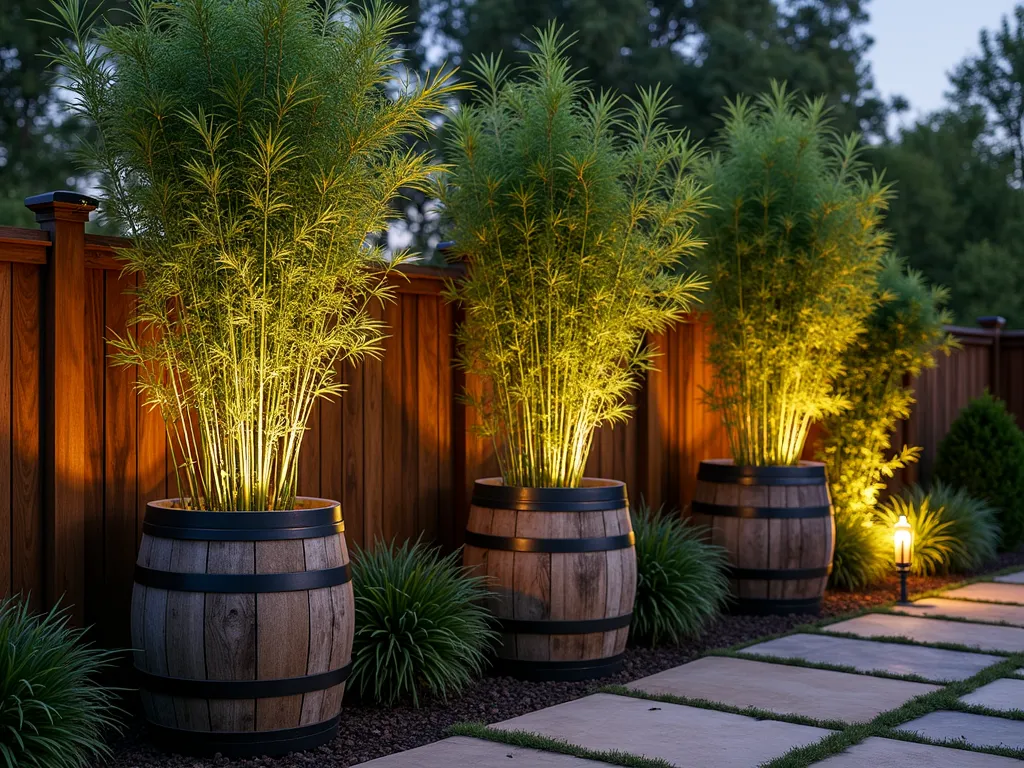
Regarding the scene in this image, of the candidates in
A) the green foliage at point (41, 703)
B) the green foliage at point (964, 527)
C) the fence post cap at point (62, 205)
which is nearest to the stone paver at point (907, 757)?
the green foliage at point (41, 703)

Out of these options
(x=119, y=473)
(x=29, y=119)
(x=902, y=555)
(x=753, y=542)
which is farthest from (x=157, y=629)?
(x=29, y=119)

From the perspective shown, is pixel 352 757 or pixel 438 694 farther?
pixel 438 694

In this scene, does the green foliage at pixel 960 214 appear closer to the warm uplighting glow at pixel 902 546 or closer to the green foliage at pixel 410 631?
the warm uplighting glow at pixel 902 546

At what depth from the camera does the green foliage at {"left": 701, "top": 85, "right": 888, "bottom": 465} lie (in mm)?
5895

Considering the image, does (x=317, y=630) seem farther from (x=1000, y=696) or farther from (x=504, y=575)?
(x=1000, y=696)

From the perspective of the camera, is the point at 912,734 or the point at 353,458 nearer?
the point at 912,734

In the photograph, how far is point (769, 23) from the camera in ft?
57.0

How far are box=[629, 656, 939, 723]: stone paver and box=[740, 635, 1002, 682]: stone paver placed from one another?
0.19m

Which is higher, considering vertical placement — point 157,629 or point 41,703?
point 157,629

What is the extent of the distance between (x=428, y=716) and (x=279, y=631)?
2.65 feet

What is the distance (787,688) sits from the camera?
4.25 metres

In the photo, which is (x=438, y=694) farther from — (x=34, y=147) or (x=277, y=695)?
(x=34, y=147)

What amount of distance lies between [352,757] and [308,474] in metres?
1.35

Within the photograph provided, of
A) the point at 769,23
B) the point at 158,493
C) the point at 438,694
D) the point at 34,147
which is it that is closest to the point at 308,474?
the point at 158,493
